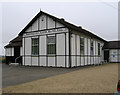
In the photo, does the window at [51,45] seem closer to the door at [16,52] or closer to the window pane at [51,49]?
the window pane at [51,49]

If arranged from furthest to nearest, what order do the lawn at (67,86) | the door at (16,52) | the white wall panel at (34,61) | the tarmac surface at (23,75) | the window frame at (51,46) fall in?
the door at (16,52) < the white wall panel at (34,61) < the window frame at (51,46) < the tarmac surface at (23,75) < the lawn at (67,86)

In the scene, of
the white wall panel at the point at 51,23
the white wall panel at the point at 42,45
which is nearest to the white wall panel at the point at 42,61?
the white wall panel at the point at 42,45

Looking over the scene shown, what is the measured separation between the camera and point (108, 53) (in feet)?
87.7

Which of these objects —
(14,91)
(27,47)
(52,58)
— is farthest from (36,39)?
(14,91)

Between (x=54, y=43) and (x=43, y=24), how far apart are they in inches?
115

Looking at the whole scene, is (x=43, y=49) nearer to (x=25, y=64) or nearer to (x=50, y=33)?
(x=50, y=33)

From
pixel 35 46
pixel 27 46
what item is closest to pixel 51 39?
pixel 35 46

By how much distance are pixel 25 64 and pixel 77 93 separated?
14.1m

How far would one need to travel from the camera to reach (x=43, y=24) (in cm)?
1658

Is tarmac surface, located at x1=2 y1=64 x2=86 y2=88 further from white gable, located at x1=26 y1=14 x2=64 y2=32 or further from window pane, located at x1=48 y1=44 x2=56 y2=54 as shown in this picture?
white gable, located at x1=26 y1=14 x2=64 y2=32

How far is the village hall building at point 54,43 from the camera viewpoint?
14633 mm

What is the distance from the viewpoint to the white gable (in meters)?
15.6

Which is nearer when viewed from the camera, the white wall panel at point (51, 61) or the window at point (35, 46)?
the white wall panel at point (51, 61)

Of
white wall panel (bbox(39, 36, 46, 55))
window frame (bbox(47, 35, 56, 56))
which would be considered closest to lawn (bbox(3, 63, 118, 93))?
window frame (bbox(47, 35, 56, 56))
